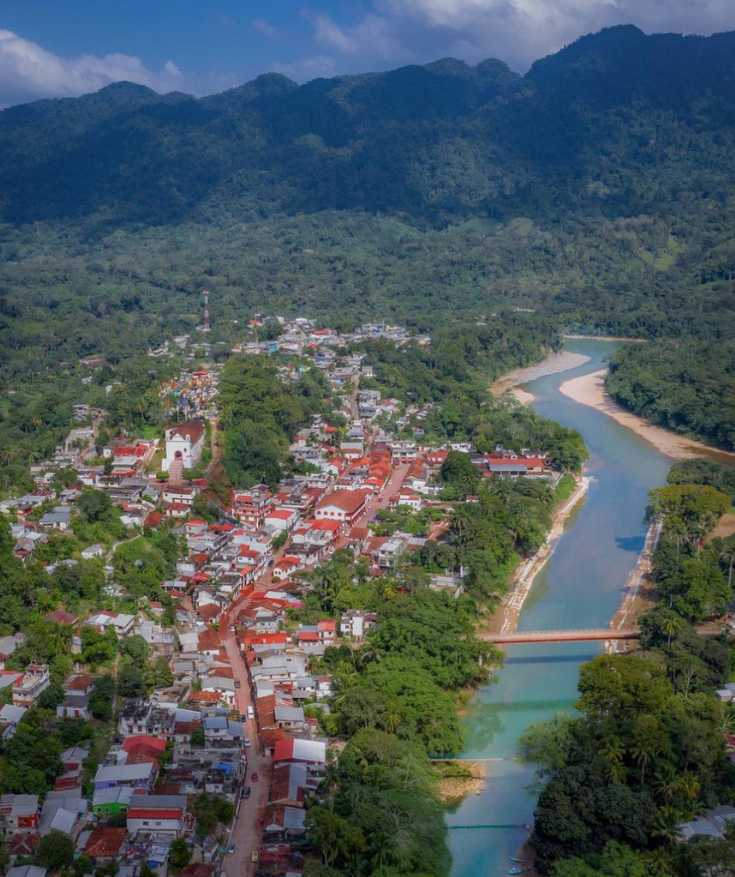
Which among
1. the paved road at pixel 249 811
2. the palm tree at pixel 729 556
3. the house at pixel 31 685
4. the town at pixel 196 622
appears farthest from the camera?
the palm tree at pixel 729 556

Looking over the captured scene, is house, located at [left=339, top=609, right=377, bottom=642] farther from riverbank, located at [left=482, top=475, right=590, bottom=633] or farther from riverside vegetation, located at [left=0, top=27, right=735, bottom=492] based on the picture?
riverside vegetation, located at [left=0, top=27, right=735, bottom=492]

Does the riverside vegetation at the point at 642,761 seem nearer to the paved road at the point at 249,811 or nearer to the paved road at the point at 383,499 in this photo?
the paved road at the point at 249,811

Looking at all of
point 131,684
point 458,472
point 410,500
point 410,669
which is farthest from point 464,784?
point 458,472

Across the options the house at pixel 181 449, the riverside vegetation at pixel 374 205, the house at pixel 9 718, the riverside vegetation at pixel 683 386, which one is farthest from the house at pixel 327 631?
the riverside vegetation at pixel 683 386

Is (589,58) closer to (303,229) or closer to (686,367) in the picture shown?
(303,229)

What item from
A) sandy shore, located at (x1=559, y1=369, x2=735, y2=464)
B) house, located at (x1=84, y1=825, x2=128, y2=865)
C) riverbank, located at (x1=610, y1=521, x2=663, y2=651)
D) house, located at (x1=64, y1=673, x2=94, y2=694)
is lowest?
sandy shore, located at (x1=559, y1=369, x2=735, y2=464)

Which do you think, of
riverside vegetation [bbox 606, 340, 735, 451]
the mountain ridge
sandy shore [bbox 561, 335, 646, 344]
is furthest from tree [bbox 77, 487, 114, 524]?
the mountain ridge

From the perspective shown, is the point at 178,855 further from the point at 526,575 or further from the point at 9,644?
the point at 526,575
